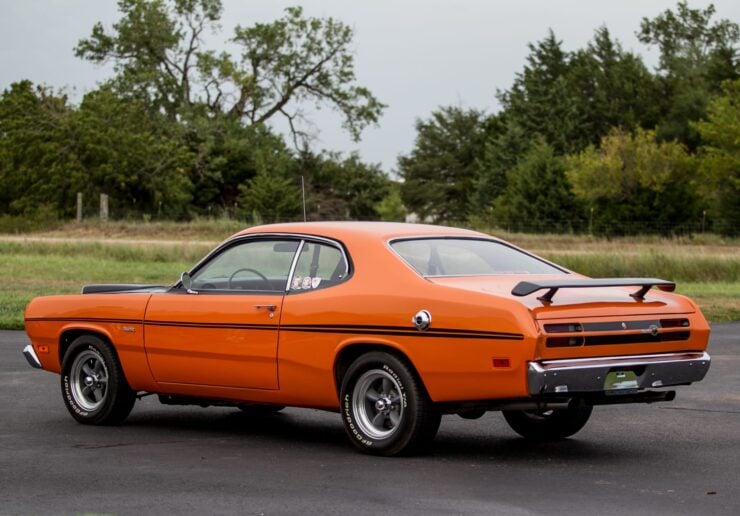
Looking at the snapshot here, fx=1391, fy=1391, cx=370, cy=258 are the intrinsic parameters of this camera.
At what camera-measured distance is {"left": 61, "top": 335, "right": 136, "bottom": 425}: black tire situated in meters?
9.97

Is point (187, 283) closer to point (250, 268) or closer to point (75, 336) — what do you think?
point (250, 268)

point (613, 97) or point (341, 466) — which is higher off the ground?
point (613, 97)

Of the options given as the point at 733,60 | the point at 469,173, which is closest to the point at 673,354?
the point at 733,60

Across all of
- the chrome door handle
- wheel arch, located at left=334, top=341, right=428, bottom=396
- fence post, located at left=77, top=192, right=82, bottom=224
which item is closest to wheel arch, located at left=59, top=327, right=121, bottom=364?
the chrome door handle

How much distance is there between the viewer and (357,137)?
78.2 m

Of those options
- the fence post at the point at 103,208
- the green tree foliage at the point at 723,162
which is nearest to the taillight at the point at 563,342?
the fence post at the point at 103,208

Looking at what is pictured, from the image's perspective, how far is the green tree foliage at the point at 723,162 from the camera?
2589 inches

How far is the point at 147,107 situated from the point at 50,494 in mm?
71455

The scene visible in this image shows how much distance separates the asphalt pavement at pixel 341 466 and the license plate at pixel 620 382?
47 centimetres

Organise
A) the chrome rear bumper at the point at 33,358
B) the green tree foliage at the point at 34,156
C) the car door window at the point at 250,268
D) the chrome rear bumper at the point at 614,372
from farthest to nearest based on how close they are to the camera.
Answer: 1. the green tree foliage at the point at 34,156
2. the chrome rear bumper at the point at 33,358
3. the car door window at the point at 250,268
4. the chrome rear bumper at the point at 614,372

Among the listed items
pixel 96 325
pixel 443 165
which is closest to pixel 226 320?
pixel 96 325

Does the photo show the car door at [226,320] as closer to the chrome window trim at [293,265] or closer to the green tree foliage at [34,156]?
the chrome window trim at [293,265]

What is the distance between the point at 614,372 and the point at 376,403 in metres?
1.46

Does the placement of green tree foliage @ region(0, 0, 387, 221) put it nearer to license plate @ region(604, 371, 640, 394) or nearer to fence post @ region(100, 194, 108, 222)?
fence post @ region(100, 194, 108, 222)
